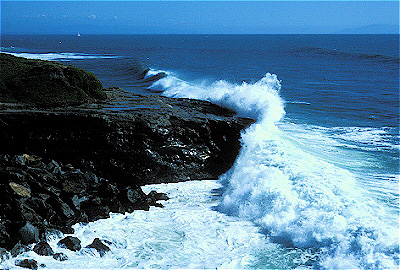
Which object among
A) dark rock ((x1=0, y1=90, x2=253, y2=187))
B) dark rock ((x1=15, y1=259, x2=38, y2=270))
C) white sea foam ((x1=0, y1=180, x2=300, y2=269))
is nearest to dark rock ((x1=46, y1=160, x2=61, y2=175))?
dark rock ((x1=0, y1=90, x2=253, y2=187))

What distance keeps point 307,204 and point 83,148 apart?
601cm

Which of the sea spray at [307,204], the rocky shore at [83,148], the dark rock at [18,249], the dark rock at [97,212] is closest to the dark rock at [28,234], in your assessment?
the rocky shore at [83,148]

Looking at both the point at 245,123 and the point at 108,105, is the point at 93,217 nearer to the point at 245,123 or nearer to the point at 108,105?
the point at 108,105

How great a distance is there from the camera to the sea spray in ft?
24.6

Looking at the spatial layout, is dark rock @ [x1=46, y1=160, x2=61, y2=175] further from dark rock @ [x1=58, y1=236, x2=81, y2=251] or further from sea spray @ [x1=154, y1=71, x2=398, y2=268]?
sea spray @ [x1=154, y1=71, x2=398, y2=268]

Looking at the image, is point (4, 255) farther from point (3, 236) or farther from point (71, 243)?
point (71, 243)

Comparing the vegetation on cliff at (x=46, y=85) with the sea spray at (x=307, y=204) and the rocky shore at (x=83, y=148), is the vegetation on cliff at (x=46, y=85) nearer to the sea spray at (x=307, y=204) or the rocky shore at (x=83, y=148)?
the rocky shore at (x=83, y=148)

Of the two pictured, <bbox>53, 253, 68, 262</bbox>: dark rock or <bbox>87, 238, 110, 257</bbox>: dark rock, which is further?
<bbox>87, 238, 110, 257</bbox>: dark rock

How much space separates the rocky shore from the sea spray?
1254 mm

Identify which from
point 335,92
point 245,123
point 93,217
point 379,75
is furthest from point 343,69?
point 93,217

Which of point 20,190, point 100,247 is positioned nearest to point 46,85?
point 20,190

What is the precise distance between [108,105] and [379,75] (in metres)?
32.7

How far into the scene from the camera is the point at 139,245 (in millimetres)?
8094

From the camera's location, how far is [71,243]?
7895 mm
